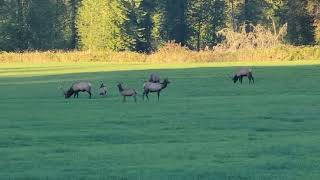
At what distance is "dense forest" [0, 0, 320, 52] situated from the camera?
397ft

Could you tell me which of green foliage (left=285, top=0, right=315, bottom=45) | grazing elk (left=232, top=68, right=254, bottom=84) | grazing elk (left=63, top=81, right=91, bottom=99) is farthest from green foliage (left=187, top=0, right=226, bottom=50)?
grazing elk (left=63, top=81, right=91, bottom=99)

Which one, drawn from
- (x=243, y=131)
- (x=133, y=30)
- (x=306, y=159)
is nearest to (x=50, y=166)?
(x=306, y=159)

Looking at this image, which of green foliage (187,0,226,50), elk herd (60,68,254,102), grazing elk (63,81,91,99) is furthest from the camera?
green foliage (187,0,226,50)

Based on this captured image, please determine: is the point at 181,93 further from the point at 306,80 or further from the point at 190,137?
the point at 190,137

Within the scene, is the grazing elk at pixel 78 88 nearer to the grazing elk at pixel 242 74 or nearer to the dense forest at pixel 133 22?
the grazing elk at pixel 242 74

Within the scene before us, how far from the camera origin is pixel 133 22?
124438 millimetres

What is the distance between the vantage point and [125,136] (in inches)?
832

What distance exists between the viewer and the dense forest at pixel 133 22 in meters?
121

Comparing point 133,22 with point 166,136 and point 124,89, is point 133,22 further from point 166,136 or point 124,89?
point 166,136

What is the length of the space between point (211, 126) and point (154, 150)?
17.8 ft

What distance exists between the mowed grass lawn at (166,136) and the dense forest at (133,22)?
81681mm

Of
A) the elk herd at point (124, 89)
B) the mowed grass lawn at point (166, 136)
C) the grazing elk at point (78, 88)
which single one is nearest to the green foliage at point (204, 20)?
the elk herd at point (124, 89)

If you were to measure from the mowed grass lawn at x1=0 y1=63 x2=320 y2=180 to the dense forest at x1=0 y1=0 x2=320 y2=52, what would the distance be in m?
81.7

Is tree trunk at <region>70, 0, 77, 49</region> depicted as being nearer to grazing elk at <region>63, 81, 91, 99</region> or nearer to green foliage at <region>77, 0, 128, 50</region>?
green foliage at <region>77, 0, 128, 50</region>
